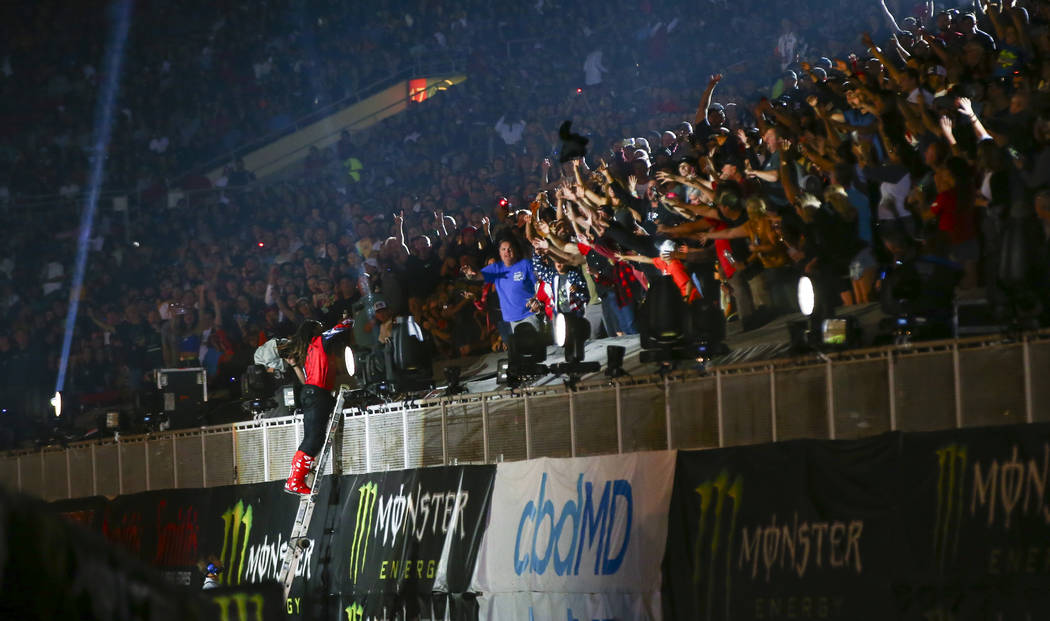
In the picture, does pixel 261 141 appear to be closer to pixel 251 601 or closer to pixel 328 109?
pixel 328 109

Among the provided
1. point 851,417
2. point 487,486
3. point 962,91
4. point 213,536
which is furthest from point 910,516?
point 213,536

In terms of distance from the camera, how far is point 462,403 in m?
15.1

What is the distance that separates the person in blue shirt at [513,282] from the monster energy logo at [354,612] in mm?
3354

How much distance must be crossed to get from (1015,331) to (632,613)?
415 centimetres

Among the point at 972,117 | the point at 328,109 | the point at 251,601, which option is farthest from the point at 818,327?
the point at 328,109

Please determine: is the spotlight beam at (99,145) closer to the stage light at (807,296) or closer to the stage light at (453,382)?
the stage light at (453,382)

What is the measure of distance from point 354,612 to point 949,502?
7.55 meters

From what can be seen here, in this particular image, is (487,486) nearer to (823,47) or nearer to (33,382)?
(823,47)

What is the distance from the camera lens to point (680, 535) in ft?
39.8

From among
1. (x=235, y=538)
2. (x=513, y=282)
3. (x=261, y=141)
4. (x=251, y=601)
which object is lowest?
(x=251, y=601)

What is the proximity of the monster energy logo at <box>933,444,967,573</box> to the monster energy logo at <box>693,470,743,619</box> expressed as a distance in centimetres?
188

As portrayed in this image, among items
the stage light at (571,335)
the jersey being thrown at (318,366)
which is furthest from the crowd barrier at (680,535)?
the jersey being thrown at (318,366)

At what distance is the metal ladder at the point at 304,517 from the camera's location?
16.5 meters

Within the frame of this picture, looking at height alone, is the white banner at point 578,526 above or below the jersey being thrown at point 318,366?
below
